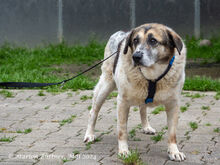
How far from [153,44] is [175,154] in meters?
1.15

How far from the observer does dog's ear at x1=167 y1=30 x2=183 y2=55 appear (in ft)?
14.8

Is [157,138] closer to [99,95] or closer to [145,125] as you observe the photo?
[145,125]

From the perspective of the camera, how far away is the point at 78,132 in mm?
5883

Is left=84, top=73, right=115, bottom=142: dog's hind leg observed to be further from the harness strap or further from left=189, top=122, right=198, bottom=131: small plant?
left=189, top=122, right=198, bottom=131: small plant

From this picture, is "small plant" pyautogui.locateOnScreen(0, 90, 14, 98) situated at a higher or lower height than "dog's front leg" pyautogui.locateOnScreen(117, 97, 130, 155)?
Result: lower

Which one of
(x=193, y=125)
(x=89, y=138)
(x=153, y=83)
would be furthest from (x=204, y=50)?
(x=153, y=83)

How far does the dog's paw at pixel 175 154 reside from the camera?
4707 mm

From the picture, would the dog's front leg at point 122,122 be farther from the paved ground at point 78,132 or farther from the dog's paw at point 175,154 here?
the dog's paw at point 175,154

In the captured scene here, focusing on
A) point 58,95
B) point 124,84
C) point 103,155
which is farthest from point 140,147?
point 58,95

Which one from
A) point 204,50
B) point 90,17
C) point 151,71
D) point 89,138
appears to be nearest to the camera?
point 151,71

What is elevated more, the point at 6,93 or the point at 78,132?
the point at 78,132

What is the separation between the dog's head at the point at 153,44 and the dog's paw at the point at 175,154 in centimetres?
92

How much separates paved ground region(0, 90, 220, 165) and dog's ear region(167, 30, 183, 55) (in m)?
1.15

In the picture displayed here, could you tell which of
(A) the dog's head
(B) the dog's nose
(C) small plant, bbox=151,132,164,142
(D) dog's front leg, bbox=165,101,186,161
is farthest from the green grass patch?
(B) the dog's nose
